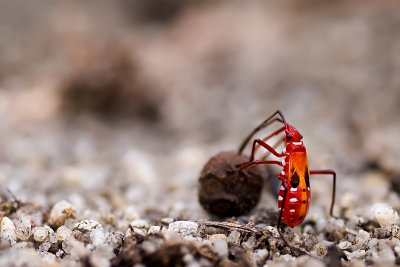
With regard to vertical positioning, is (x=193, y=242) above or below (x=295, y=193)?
below

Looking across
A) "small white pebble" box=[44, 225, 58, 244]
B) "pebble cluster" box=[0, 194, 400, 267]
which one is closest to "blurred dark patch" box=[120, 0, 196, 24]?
"pebble cluster" box=[0, 194, 400, 267]

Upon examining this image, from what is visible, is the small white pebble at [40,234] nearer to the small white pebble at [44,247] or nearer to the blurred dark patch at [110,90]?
the small white pebble at [44,247]

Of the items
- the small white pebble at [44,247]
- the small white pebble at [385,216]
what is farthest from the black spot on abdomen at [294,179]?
the small white pebble at [44,247]

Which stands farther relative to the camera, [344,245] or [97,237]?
[344,245]

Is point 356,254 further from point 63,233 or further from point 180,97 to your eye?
point 180,97

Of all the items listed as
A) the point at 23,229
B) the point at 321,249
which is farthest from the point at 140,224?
the point at 321,249

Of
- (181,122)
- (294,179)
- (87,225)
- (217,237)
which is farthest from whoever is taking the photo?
(181,122)

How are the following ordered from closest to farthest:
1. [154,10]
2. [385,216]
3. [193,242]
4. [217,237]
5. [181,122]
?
[193,242] → [217,237] → [385,216] → [181,122] → [154,10]
